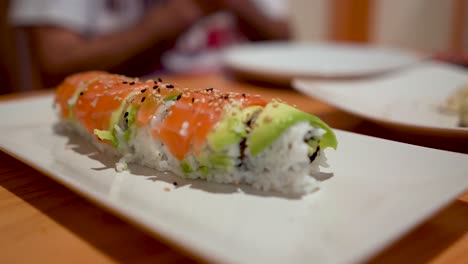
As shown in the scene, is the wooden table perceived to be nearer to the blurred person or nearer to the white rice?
the white rice

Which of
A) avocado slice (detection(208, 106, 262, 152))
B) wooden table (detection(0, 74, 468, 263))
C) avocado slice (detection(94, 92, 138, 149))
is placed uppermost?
avocado slice (detection(208, 106, 262, 152))

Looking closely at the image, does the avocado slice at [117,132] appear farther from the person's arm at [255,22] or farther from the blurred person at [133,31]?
the person's arm at [255,22]

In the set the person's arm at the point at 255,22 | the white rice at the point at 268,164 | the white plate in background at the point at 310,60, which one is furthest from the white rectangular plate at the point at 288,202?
the person's arm at the point at 255,22

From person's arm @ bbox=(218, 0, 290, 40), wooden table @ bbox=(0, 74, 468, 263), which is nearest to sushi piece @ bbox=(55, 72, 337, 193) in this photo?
wooden table @ bbox=(0, 74, 468, 263)

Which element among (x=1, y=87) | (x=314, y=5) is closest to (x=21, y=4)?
(x=1, y=87)

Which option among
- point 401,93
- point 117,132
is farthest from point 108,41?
point 117,132

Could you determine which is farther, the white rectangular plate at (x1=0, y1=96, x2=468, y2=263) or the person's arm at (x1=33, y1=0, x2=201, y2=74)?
the person's arm at (x1=33, y1=0, x2=201, y2=74)
